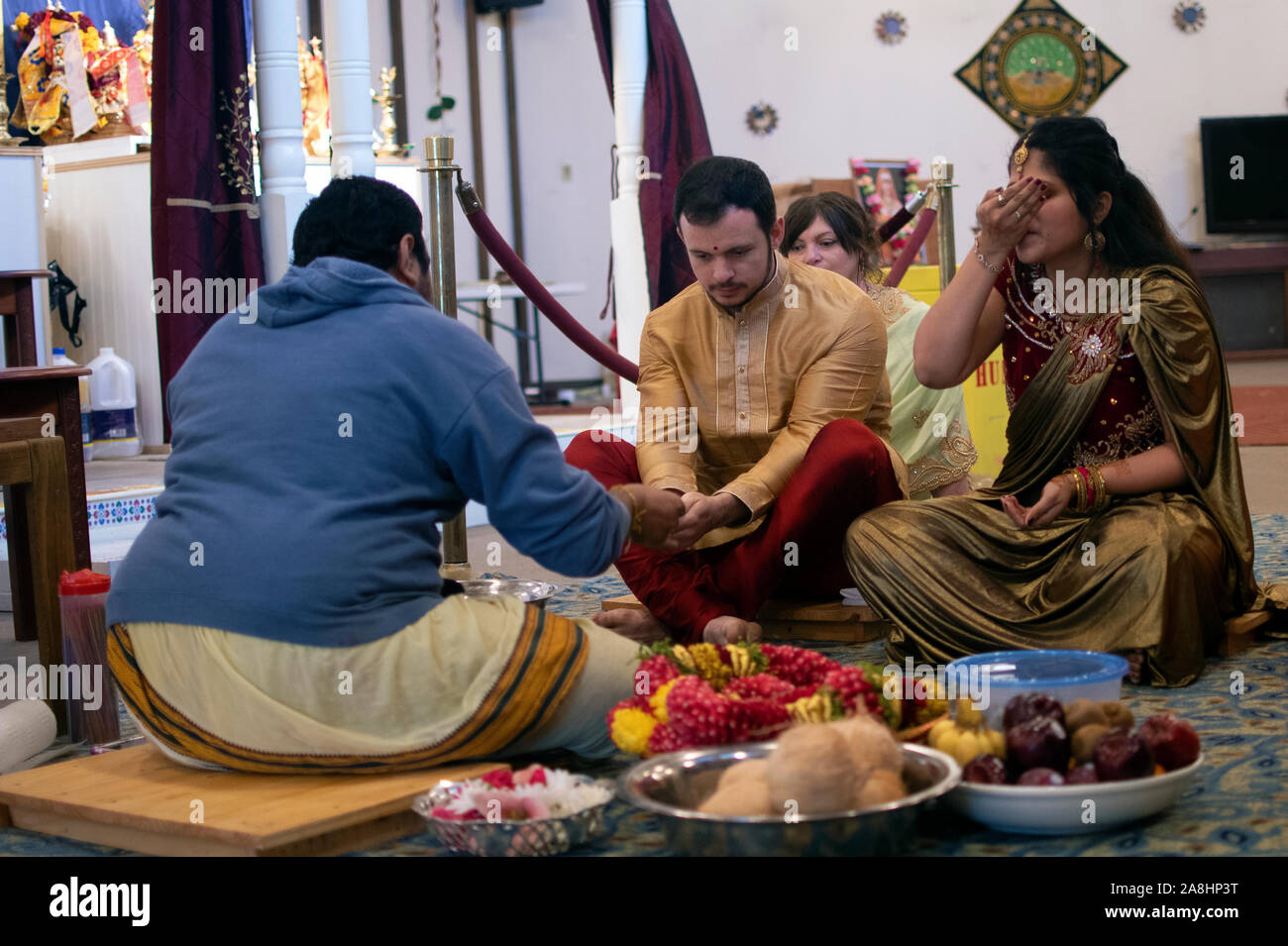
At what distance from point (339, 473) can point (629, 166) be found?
4470 mm

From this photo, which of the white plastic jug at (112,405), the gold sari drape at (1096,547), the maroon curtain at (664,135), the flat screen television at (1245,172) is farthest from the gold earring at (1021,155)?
the flat screen television at (1245,172)

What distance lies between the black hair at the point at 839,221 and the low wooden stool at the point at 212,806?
2.21 meters

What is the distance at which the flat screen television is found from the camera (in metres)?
10.8

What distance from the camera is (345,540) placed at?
209 centimetres

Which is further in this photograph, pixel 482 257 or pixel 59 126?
pixel 482 257

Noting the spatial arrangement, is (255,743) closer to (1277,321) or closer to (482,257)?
(482,257)

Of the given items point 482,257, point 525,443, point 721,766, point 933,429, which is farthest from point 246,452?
point 482,257

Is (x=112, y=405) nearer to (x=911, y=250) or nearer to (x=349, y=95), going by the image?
(x=349, y=95)

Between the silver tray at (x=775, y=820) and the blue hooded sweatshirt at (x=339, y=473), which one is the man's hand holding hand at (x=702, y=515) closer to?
the blue hooded sweatshirt at (x=339, y=473)

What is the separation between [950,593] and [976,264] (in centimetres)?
67

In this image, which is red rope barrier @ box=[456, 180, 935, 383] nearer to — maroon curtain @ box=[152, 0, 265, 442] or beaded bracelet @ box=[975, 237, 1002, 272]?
maroon curtain @ box=[152, 0, 265, 442]
